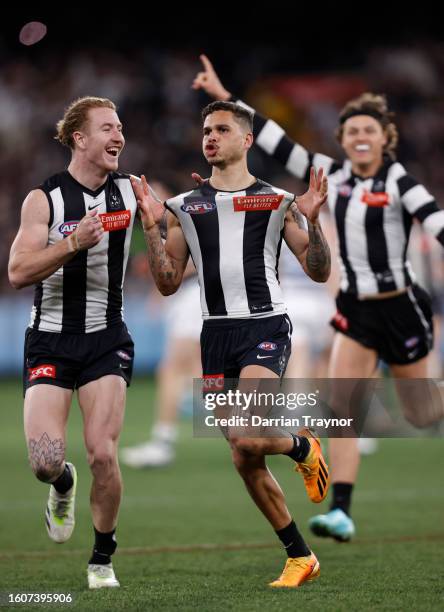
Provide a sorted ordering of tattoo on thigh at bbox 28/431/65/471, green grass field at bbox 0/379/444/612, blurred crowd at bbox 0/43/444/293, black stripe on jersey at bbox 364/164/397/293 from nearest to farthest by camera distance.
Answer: green grass field at bbox 0/379/444/612 < tattoo on thigh at bbox 28/431/65/471 < black stripe on jersey at bbox 364/164/397/293 < blurred crowd at bbox 0/43/444/293

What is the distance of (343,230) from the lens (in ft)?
22.2

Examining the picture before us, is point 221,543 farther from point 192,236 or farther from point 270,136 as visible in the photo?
point 270,136

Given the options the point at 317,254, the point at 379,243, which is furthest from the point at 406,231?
the point at 317,254

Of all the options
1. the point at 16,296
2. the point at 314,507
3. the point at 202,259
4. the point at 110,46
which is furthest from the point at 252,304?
the point at 110,46

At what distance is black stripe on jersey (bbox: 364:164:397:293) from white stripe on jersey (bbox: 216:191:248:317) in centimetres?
165

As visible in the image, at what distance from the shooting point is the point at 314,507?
7910 millimetres

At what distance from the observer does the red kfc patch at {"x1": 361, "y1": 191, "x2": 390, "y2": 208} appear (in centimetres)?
662

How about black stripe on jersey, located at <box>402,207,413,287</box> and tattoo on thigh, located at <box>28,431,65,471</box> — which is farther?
black stripe on jersey, located at <box>402,207,413,287</box>

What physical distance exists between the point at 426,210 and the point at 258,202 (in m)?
1.57

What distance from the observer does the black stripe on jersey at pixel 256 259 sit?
5.18 metres

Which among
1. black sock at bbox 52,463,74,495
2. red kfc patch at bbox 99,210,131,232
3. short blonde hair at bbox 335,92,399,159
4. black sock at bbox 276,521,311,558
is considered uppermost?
short blonde hair at bbox 335,92,399,159

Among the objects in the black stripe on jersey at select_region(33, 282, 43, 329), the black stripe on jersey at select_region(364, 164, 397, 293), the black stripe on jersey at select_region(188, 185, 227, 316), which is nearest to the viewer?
the black stripe on jersey at select_region(188, 185, 227, 316)

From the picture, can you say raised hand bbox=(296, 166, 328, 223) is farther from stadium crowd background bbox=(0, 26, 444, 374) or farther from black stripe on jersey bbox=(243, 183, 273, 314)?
stadium crowd background bbox=(0, 26, 444, 374)

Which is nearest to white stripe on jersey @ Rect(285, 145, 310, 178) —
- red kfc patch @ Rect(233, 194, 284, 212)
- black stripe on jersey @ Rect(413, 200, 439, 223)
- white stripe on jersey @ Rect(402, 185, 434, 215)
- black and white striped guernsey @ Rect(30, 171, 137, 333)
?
white stripe on jersey @ Rect(402, 185, 434, 215)
